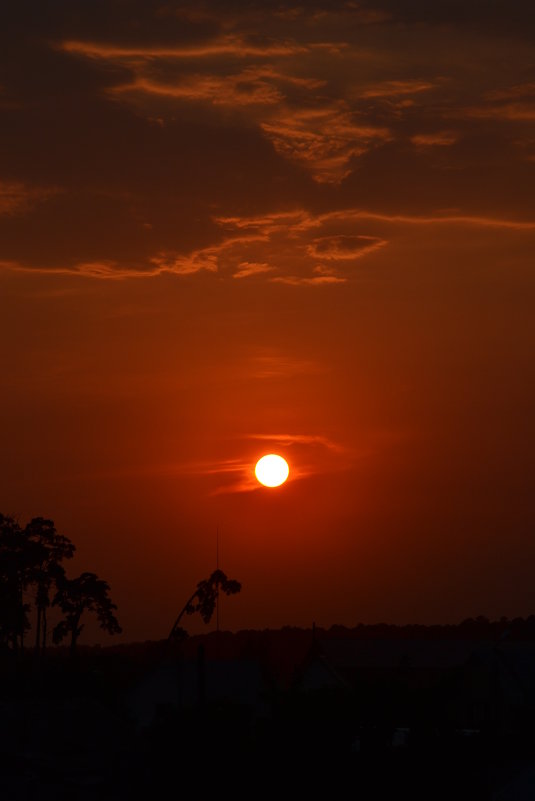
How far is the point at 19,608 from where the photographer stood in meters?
109

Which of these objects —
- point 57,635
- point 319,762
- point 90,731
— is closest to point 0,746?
point 90,731

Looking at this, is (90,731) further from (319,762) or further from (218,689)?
(319,762)

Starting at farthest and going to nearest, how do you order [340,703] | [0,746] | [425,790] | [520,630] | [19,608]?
[520,630], [19,608], [0,746], [340,703], [425,790]

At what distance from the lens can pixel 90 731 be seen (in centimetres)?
10125

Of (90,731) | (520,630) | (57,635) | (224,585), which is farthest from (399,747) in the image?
(520,630)

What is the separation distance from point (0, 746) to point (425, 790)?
3995 cm

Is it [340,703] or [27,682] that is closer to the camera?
[340,703]

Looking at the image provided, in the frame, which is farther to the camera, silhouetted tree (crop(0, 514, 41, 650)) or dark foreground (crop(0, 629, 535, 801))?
silhouetted tree (crop(0, 514, 41, 650))

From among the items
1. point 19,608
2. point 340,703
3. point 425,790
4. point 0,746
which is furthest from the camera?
point 19,608

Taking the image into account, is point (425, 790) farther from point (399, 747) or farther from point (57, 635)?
point (57, 635)

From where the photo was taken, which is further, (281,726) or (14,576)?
(14,576)

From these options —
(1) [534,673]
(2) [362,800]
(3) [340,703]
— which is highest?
(1) [534,673]

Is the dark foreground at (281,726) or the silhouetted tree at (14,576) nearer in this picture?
the dark foreground at (281,726)

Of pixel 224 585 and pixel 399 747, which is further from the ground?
pixel 224 585
